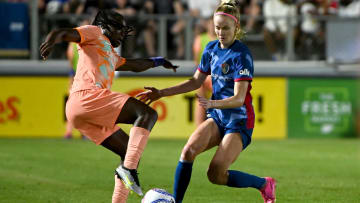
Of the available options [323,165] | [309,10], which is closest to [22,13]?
[309,10]

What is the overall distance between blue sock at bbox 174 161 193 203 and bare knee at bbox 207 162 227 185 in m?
0.20

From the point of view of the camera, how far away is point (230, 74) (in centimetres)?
768

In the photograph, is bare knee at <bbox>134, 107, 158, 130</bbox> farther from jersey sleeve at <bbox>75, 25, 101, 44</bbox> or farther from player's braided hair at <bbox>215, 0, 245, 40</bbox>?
player's braided hair at <bbox>215, 0, 245, 40</bbox>

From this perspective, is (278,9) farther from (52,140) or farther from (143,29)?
(52,140)

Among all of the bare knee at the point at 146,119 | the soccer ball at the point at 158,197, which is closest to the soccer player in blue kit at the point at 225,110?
the soccer ball at the point at 158,197

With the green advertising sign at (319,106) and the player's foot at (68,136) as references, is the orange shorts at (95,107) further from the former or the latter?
the green advertising sign at (319,106)

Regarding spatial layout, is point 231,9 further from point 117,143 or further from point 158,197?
point 158,197

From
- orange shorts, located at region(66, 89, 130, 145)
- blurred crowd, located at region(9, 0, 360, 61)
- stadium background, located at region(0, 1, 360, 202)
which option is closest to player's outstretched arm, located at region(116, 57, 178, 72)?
orange shorts, located at region(66, 89, 130, 145)

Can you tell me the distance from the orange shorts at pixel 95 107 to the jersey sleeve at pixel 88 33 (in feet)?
1.56

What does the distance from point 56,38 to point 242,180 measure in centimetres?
233

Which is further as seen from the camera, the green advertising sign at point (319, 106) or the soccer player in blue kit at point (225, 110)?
the green advertising sign at point (319, 106)

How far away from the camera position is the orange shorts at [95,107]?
7.57 metres

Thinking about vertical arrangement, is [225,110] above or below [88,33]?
below

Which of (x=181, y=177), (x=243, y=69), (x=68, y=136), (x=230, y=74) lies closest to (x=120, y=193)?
(x=181, y=177)
